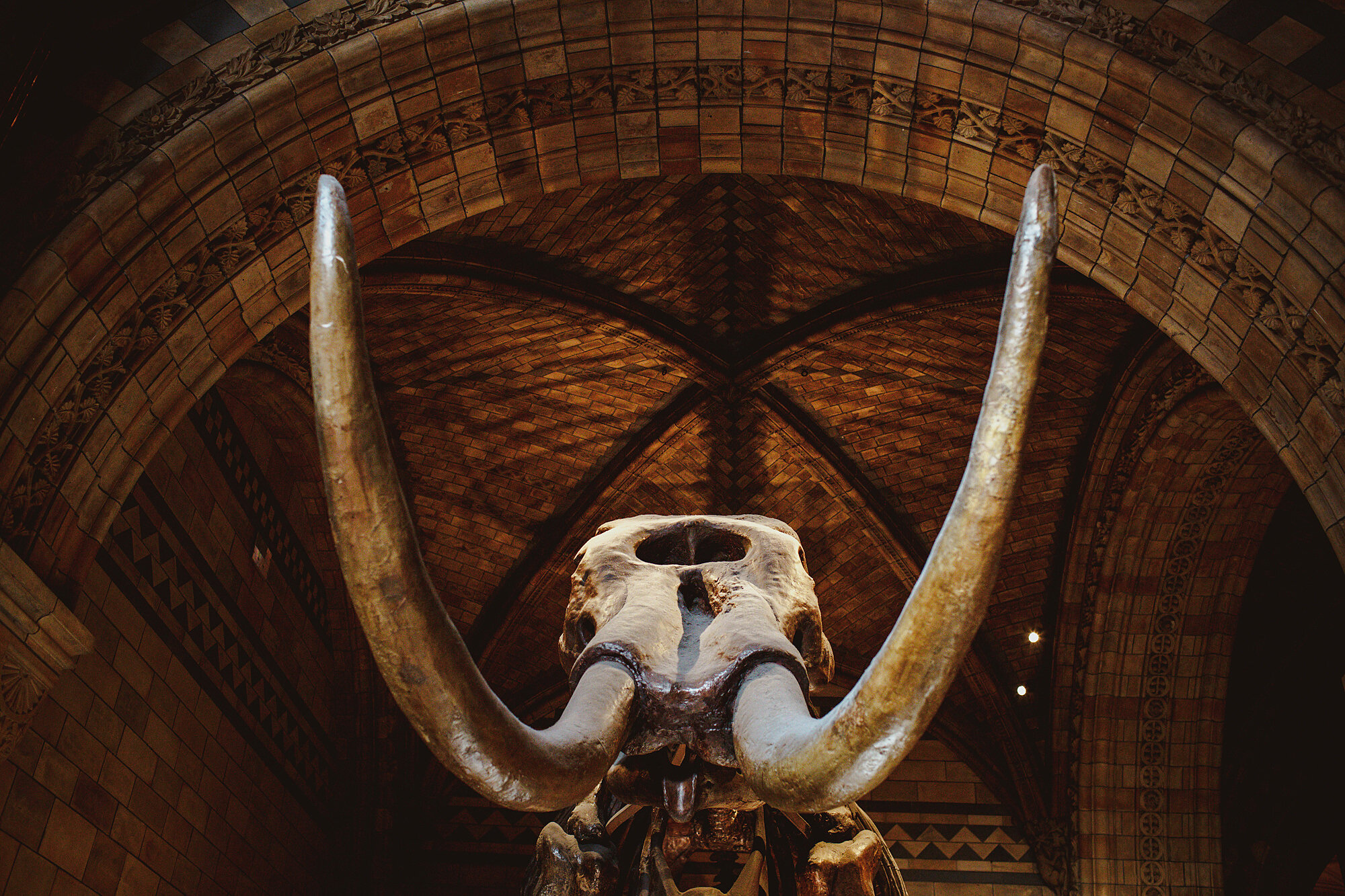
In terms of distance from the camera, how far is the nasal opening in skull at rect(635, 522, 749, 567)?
3.33 metres

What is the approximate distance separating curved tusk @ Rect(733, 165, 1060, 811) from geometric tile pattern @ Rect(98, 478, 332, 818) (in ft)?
15.6

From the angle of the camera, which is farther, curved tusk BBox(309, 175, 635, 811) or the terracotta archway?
the terracotta archway

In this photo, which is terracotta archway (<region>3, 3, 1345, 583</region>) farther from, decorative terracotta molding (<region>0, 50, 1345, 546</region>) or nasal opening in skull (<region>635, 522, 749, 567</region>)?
nasal opening in skull (<region>635, 522, 749, 567</region>)

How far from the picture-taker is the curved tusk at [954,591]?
1671 mm

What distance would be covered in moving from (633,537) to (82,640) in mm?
2049

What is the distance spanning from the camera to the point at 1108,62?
13.8 ft

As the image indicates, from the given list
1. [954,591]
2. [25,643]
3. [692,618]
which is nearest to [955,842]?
[692,618]

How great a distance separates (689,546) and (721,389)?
18.8 ft

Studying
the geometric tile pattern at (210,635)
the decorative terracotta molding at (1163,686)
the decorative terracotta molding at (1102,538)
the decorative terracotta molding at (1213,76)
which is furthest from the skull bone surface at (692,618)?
the decorative terracotta molding at (1163,686)

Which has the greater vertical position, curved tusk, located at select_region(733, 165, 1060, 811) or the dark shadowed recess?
the dark shadowed recess

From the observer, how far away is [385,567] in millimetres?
1713

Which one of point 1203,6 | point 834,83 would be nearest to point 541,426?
point 834,83

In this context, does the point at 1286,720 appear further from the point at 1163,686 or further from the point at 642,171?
the point at 642,171

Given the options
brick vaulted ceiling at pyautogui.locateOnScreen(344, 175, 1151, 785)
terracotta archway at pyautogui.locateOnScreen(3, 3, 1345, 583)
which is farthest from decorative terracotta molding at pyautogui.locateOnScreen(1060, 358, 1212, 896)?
terracotta archway at pyautogui.locateOnScreen(3, 3, 1345, 583)
